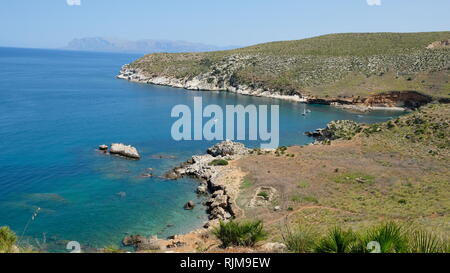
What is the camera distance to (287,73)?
4087 inches

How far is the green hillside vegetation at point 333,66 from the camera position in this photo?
8912 centimetres

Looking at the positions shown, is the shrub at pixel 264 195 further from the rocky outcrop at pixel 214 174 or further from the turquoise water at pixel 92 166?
the turquoise water at pixel 92 166

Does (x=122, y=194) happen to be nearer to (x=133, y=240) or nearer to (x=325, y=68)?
(x=133, y=240)

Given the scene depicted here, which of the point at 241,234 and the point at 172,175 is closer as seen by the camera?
the point at 241,234

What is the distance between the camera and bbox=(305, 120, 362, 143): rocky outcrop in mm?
53162

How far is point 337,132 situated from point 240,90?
175 ft

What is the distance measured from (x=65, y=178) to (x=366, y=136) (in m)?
37.2

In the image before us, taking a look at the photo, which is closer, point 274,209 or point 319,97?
point 274,209

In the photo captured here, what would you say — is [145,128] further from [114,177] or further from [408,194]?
[408,194]

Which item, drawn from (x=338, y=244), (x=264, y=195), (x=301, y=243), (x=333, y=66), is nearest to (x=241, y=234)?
(x=301, y=243)

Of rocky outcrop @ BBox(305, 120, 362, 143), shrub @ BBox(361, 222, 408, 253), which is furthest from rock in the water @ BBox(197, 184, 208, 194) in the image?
shrub @ BBox(361, 222, 408, 253)

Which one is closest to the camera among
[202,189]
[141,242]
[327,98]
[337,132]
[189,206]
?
[141,242]

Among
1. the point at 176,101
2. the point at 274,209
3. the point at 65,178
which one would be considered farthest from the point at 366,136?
the point at 176,101

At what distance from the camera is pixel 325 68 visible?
10206 centimetres
